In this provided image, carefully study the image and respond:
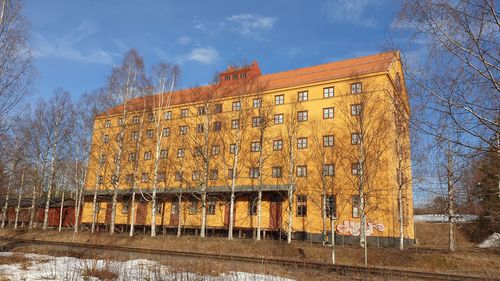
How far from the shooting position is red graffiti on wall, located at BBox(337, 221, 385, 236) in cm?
2974

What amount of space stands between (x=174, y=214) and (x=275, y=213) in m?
12.0

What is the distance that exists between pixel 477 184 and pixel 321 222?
83.2ft

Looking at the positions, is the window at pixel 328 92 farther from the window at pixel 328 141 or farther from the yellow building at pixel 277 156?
the window at pixel 328 141

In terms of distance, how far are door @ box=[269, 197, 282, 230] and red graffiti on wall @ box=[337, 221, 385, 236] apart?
573 cm

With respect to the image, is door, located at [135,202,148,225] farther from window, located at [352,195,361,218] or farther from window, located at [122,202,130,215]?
window, located at [352,195,361,218]

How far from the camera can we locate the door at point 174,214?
38906 mm

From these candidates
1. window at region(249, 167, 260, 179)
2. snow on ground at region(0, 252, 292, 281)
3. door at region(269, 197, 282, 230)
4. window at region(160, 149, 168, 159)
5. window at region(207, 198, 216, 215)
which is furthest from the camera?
window at region(160, 149, 168, 159)

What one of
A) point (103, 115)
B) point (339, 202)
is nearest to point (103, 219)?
point (103, 115)

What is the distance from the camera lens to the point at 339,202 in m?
31.4

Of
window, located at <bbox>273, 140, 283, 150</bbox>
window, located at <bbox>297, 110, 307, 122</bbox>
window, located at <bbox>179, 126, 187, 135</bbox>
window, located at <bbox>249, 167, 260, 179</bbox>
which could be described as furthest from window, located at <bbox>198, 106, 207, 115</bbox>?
window, located at <bbox>297, 110, 307, 122</bbox>

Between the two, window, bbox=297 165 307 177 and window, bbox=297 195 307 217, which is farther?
window, bbox=297 165 307 177

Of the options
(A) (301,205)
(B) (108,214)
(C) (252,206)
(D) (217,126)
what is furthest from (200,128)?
(B) (108,214)

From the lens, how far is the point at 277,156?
35.2m

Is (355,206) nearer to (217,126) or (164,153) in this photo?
(217,126)
